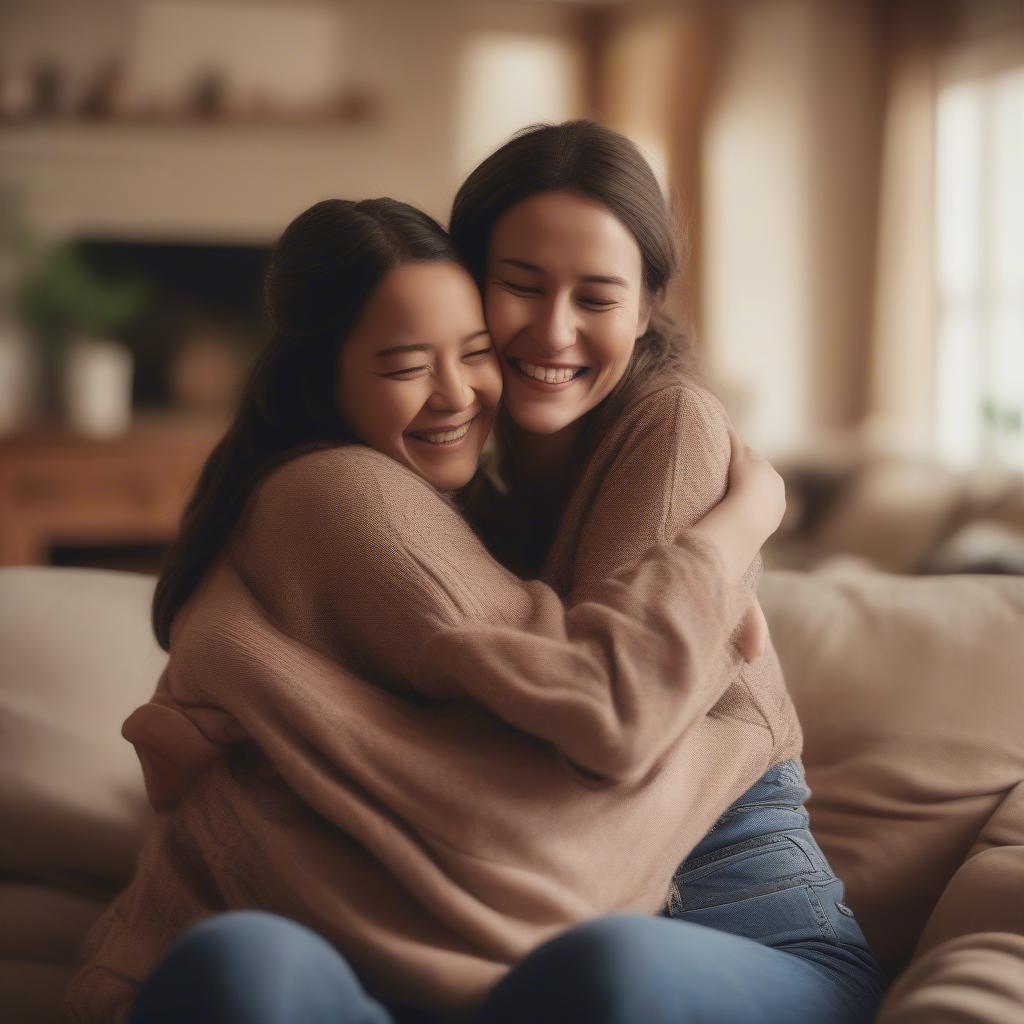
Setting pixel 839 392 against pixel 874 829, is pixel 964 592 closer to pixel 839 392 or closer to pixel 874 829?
pixel 874 829

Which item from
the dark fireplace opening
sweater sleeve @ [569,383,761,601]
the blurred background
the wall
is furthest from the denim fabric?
the dark fireplace opening

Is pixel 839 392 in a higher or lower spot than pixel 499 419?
lower

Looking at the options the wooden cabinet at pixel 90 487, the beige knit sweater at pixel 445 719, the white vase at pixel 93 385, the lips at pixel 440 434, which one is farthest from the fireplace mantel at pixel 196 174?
the beige knit sweater at pixel 445 719

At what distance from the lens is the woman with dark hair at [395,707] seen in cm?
98

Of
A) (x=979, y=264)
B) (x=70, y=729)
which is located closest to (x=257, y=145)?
(x=979, y=264)

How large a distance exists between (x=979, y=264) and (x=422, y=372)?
4552 millimetres

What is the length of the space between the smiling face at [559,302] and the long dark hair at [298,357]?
7cm

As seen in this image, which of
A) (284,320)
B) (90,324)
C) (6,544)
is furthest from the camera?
(90,324)

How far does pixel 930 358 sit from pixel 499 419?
14.7 feet

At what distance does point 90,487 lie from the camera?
5.12 metres

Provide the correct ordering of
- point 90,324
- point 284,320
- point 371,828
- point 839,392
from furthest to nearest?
point 839,392 < point 90,324 < point 284,320 < point 371,828

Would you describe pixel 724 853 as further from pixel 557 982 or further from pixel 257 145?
pixel 257 145

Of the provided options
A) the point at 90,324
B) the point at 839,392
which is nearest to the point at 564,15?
the point at 839,392

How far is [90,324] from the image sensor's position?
5.39m
